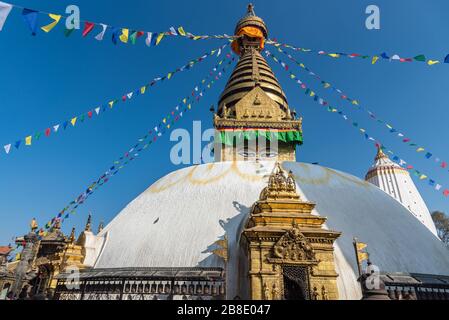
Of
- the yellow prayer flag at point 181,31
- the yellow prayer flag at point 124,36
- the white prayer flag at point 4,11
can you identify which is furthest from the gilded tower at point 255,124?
the white prayer flag at point 4,11

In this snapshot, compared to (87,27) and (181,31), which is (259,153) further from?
(87,27)

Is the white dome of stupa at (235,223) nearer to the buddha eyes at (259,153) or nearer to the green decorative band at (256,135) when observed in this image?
the buddha eyes at (259,153)

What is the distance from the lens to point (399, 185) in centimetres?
2672

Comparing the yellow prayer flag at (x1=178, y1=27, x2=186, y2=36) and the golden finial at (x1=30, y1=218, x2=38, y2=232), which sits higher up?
the yellow prayer flag at (x1=178, y1=27, x2=186, y2=36)

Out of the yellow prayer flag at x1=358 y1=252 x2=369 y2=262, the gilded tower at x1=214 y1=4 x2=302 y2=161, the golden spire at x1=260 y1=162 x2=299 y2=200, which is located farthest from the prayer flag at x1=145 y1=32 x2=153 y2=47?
the gilded tower at x1=214 y1=4 x2=302 y2=161

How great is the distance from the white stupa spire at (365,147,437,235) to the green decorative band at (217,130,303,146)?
14521mm

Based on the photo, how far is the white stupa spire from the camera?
2569cm

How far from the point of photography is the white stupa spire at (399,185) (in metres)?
25.7

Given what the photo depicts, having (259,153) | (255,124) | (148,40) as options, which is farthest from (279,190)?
(255,124)

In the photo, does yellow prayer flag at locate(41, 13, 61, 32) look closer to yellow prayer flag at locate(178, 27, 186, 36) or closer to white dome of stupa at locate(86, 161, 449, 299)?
yellow prayer flag at locate(178, 27, 186, 36)

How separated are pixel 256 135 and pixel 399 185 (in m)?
17.7

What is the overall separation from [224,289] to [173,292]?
55.7 inches

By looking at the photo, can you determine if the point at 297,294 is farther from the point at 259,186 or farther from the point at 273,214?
the point at 259,186

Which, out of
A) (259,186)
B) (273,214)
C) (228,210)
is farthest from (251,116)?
(273,214)
